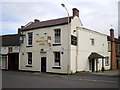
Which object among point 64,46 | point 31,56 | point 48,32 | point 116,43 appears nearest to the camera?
A: point 64,46

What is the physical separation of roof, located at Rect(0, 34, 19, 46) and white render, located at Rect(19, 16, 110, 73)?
76.5 inches

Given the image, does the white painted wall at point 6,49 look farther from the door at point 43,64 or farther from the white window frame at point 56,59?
the white window frame at point 56,59

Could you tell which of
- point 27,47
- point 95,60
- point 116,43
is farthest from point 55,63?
point 116,43

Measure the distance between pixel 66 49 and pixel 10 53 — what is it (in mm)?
10754

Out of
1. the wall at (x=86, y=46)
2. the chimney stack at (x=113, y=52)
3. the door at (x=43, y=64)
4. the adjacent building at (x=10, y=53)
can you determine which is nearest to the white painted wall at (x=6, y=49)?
the adjacent building at (x=10, y=53)

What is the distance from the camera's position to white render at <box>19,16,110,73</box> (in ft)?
69.9

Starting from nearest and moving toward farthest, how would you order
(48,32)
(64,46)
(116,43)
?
(64,46) < (48,32) < (116,43)

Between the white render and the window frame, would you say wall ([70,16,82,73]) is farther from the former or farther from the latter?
the window frame

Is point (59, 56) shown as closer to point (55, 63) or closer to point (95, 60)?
point (55, 63)

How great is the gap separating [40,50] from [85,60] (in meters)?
6.78

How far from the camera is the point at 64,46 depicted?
21.5 m

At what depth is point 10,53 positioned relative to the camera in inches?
1067

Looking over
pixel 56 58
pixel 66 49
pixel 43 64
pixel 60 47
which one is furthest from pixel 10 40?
pixel 66 49

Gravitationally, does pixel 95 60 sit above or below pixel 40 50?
below
